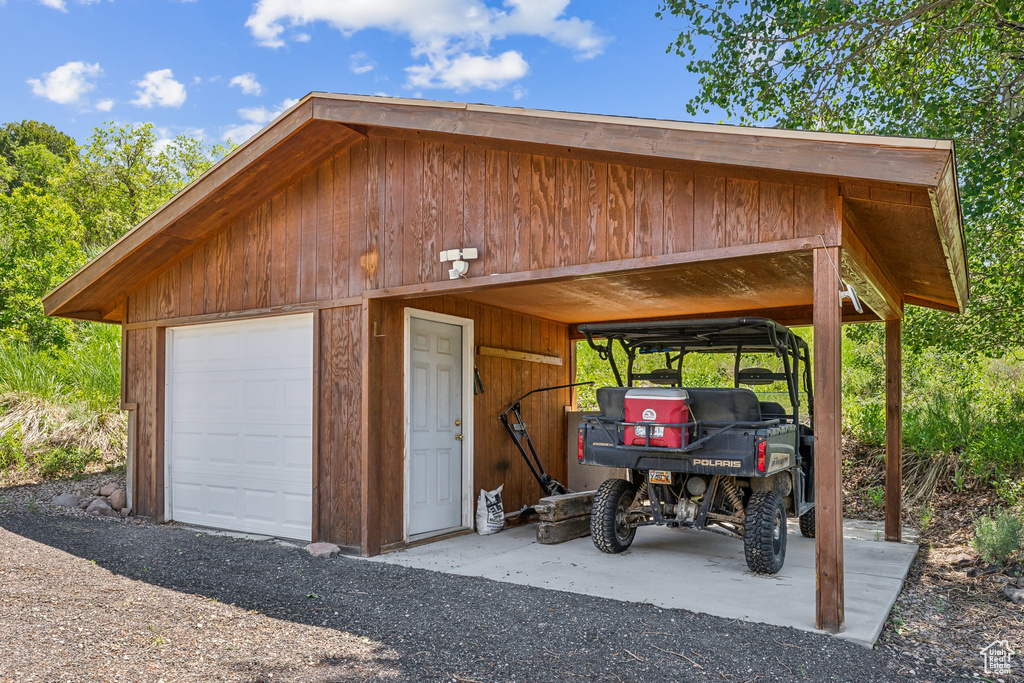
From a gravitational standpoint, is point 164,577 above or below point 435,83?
below

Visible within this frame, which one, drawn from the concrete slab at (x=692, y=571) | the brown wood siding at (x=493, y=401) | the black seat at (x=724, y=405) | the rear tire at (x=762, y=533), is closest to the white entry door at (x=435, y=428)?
the brown wood siding at (x=493, y=401)

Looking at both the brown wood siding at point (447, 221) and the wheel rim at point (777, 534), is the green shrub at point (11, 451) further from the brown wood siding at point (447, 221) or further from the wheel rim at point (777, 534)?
the wheel rim at point (777, 534)

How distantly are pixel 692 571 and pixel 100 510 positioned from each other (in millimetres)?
6462

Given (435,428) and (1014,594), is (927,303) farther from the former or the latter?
(435,428)

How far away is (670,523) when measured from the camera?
19.2 ft

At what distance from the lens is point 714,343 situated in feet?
21.9

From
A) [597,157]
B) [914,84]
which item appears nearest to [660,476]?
[597,157]

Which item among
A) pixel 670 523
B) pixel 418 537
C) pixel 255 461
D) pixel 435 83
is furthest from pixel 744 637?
pixel 435 83

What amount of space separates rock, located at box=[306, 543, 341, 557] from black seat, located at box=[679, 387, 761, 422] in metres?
3.17

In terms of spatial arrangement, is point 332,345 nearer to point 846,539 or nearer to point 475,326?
point 475,326

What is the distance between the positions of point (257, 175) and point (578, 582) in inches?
177

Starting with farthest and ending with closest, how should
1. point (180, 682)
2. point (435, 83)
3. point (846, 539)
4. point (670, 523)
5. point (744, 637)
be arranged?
1. point (435, 83)
2. point (846, 539)
3. point (670, 523)
4. point (744, 637)
5. point (180, 682)

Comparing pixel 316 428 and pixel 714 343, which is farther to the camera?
pixel 714 343

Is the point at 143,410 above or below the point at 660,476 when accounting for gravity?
above
